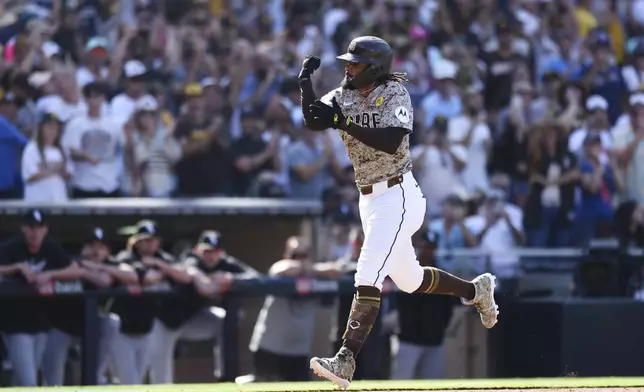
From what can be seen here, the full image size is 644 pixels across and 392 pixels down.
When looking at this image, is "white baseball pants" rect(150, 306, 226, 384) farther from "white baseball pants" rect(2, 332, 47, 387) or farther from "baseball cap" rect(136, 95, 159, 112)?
"baseball cap" rect(136, 95, 159, 112)

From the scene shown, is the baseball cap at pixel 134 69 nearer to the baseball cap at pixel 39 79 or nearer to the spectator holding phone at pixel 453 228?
the baseball cap at pixel 39 79

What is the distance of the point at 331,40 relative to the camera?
1302cm

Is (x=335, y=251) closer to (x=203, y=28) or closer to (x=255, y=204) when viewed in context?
(x=255, y=204)

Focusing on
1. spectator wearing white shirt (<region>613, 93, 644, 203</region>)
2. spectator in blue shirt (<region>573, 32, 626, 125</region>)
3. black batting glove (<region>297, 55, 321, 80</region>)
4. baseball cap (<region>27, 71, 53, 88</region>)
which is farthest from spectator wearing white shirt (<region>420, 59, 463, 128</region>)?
black batting glove (<region>297, 55, 321, 80</region>)

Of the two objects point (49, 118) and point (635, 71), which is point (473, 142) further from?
point (49, 118)

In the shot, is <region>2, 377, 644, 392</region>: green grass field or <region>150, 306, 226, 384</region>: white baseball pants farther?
<region>150, 306, 226, 384</region>: white baseball pants

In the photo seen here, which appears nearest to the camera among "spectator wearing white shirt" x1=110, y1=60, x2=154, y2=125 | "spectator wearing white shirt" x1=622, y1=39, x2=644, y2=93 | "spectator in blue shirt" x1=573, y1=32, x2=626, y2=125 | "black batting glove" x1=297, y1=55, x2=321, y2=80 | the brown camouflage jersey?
"black batting glove" x1=297, y1=55, x2=321, y2=80

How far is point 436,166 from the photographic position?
1116 centimetres

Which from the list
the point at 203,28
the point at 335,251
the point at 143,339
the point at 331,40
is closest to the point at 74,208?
the point at 143,339

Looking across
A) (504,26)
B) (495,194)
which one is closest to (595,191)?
(495,194)

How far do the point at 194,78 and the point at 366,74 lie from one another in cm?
594

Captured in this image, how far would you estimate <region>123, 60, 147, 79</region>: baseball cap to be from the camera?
11.2 meters

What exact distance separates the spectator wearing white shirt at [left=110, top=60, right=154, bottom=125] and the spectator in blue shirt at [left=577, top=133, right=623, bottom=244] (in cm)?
410

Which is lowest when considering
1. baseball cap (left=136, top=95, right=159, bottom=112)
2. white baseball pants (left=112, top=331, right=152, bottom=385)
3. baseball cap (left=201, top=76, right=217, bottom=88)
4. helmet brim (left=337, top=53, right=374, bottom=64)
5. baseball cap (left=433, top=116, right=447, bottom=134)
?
white baseball pants (left=112, top=331, right=152, bottom=385)
